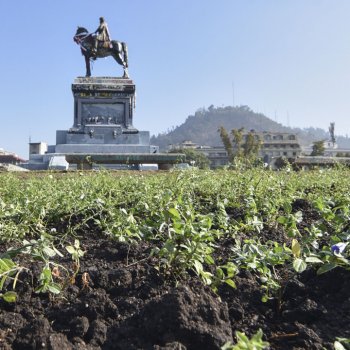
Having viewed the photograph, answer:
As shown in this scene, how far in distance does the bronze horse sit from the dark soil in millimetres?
24436

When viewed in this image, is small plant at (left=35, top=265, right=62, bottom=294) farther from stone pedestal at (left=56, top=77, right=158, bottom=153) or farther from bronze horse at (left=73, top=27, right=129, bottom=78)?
bronze horse at (left=73, top=27, right=129, bottom=78)

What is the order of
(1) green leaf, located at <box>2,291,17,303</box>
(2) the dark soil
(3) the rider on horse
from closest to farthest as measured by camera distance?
(2) the dark soil, (1) green leaf, located at <box>2,291,17,303</box>, (3) the rider on horse

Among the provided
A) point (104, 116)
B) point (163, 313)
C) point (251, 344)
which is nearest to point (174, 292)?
point (163, 313)

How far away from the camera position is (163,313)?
1.48 metres

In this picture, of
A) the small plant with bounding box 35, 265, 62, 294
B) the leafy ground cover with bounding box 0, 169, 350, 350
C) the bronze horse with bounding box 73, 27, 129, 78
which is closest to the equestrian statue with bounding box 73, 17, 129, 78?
the bronze horse with bounding box 73, 27, 129, 78

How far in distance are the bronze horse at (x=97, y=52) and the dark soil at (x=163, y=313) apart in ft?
80.2

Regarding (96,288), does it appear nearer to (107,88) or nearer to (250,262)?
(250,262)

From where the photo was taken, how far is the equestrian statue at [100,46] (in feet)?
82.4

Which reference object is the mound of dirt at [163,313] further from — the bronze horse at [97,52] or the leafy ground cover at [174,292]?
the bronze horse at [97,52]

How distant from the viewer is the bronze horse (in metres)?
25.2

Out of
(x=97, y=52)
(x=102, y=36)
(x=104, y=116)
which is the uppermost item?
(x=102, y=36)

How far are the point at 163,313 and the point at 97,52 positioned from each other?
2549 cm

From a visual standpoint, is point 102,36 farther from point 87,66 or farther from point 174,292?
point 174,292

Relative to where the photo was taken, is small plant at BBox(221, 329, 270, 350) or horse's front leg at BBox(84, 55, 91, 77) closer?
small plant at BBox(221, 329, 270, 350)
